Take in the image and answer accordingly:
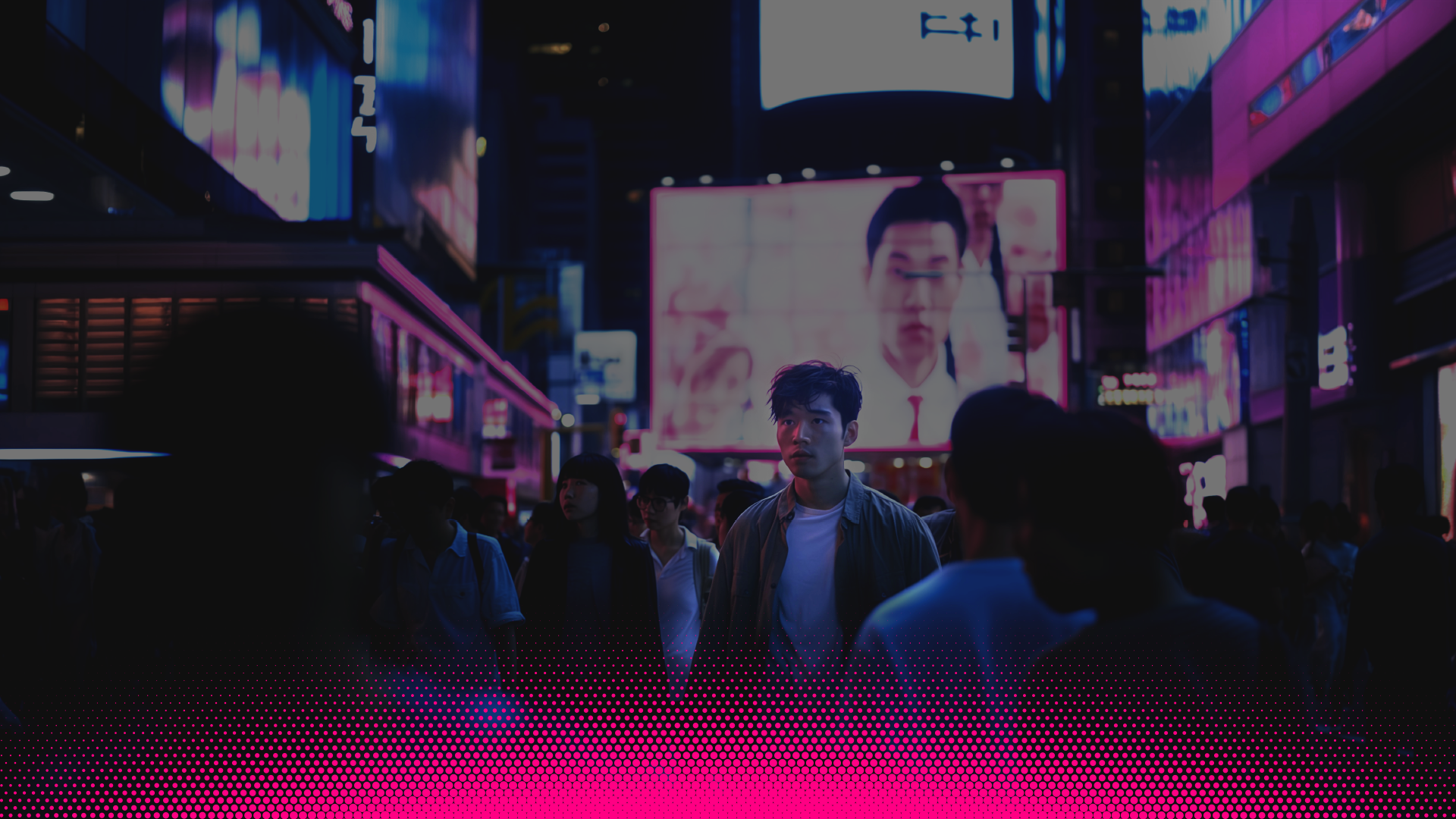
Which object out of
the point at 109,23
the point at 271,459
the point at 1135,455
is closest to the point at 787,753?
the point at 1135,455

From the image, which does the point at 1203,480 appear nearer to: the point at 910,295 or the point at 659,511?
the point at 910,295

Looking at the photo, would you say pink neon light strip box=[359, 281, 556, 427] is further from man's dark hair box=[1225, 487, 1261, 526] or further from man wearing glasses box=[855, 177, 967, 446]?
man's dark hair box=[1225, 487, 1261, 526]

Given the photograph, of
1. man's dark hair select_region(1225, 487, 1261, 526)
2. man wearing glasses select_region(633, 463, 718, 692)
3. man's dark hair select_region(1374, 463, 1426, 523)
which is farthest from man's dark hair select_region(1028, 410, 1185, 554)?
man's dark hair select_region(1225, 487, 1261, 526)

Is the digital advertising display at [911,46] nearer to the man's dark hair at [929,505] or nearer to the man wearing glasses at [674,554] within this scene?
the man's dark hair at [929,505]

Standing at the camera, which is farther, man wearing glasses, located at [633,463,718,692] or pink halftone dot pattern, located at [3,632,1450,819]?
man wearing glasses, located at [633,463,718,692]

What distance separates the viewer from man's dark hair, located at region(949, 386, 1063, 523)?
1683 millimetres

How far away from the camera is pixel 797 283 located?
38.1 metres

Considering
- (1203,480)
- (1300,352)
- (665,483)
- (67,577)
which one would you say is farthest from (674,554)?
(1203,480)

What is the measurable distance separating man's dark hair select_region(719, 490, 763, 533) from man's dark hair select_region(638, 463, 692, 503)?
3.75 ft

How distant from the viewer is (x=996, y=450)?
1.72m

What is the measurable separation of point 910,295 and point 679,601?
32536 millimetres

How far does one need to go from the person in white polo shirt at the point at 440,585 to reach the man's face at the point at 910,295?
3354 cm

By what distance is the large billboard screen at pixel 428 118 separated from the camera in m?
36.5

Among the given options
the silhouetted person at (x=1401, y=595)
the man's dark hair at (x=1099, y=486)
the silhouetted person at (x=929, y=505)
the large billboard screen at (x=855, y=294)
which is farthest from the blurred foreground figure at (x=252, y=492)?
the large billboard screen at (x=855, y=294)
